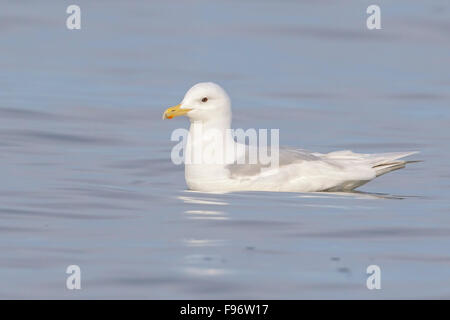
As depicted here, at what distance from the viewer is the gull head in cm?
1602

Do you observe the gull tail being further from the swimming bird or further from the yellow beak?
the yellow beak

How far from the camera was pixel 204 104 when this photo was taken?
52.7 ft

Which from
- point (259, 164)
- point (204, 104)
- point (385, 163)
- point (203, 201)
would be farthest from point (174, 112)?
point (385, 163)

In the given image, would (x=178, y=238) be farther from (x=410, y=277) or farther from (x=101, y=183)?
(x=101, y=183)

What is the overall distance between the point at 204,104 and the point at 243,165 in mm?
901

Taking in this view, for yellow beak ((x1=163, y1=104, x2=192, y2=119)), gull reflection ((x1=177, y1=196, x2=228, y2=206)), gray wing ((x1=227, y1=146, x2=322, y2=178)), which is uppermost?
yellow beak ((x1=163, y1=104, x2=192, y2=119))

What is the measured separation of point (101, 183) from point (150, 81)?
11.1m

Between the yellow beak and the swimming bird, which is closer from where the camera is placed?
the swimming bird

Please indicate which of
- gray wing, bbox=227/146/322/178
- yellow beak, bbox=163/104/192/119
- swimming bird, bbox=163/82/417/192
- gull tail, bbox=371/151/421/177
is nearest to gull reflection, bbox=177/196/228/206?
swimming bird, bbox=163/82/417/192

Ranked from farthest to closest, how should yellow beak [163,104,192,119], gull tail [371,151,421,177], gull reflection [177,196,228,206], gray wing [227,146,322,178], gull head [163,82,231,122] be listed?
gull tail [371,151,421,177] → gull head [163,82,231,122] → yellow beak [163,104,192,119] → gray wing [227,146,322,178] → gull reflection [177,196,228,206]

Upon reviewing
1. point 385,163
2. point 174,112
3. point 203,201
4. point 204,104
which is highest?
point 204,104

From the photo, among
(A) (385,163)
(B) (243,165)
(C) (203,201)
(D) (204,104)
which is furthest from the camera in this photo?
(A) (385,163)

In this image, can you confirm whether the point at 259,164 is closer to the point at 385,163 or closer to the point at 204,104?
the point at 204,104

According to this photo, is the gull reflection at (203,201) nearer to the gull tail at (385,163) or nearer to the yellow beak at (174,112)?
the yellow beak at (174,112)
